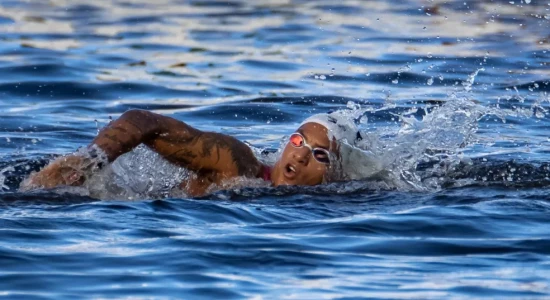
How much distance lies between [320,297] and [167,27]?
13200 millimetres

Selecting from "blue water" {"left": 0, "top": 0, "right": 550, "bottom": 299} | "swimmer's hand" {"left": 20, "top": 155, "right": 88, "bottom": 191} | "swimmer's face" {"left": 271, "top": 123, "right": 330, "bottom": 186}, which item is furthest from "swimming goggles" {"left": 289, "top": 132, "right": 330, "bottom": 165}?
"swimmer's hand" {"left": 20, "top": 155, "right": 88, "bottom": 191}

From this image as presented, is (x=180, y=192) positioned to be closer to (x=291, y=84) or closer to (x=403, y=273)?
(x=403, y=273)

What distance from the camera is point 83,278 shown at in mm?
6539

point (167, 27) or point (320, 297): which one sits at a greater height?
point (167, 27)

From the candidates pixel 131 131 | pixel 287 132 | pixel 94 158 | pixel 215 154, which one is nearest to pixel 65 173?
pixel 94 158

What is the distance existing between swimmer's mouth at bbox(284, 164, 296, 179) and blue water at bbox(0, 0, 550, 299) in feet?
0.50

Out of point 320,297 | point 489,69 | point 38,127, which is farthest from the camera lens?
point 489,69

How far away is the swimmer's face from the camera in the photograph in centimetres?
869

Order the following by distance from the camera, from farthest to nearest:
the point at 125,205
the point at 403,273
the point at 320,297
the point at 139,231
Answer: the point at 125,205 < the point at 139,231 < the point at 403,273 < the point at 320,297

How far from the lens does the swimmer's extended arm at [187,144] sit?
838 cm

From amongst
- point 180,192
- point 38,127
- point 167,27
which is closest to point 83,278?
point 180,192

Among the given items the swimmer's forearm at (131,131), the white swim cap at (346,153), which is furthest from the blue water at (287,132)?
the swimmer's forearm at (131,131)

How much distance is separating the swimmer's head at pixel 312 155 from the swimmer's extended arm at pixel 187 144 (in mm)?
228

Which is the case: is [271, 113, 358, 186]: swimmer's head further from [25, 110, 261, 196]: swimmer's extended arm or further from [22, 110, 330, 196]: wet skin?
[25, 110, 261, 196]: swimmer's extended arm
